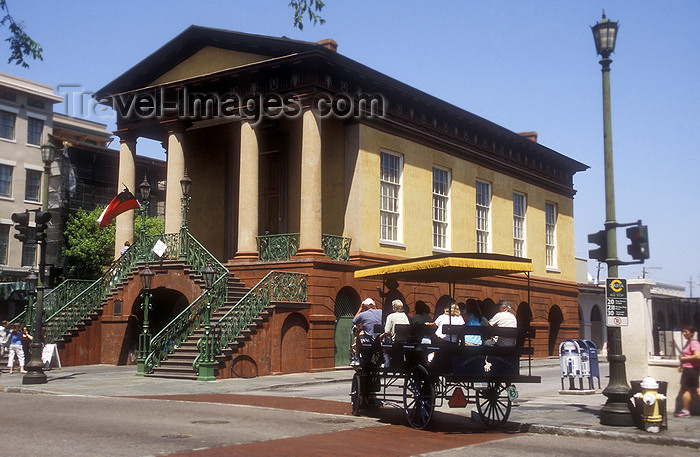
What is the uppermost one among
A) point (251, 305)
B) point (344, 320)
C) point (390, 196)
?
point (390, 196)

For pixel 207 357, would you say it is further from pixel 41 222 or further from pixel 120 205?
pixel 120 205

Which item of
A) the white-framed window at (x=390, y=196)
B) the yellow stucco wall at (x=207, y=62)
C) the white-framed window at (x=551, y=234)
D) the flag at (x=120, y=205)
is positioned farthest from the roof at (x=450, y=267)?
the white-framed window at (x=551, y=234)

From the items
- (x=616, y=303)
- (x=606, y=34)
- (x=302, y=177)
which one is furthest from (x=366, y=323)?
(x=302, y=177)

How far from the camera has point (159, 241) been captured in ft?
85.4

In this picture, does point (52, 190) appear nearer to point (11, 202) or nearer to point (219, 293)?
point (11, 202)

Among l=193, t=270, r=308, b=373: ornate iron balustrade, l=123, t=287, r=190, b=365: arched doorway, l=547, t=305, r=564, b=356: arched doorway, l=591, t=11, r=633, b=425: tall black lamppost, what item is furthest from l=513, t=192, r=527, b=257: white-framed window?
l=591, t=11, r=633, b=425: tall black lamppost

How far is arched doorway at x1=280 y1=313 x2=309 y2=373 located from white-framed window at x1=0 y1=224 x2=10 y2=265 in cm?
2984

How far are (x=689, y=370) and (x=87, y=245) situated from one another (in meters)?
41.8

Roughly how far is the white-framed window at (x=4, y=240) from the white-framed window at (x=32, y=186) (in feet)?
8.43

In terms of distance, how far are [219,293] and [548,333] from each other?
19903 mm

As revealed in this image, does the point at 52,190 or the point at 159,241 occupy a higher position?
the point at 52,190

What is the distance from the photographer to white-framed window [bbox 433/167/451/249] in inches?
1235

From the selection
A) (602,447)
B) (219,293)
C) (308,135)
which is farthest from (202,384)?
(602,447)

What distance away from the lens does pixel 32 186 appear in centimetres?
4978
